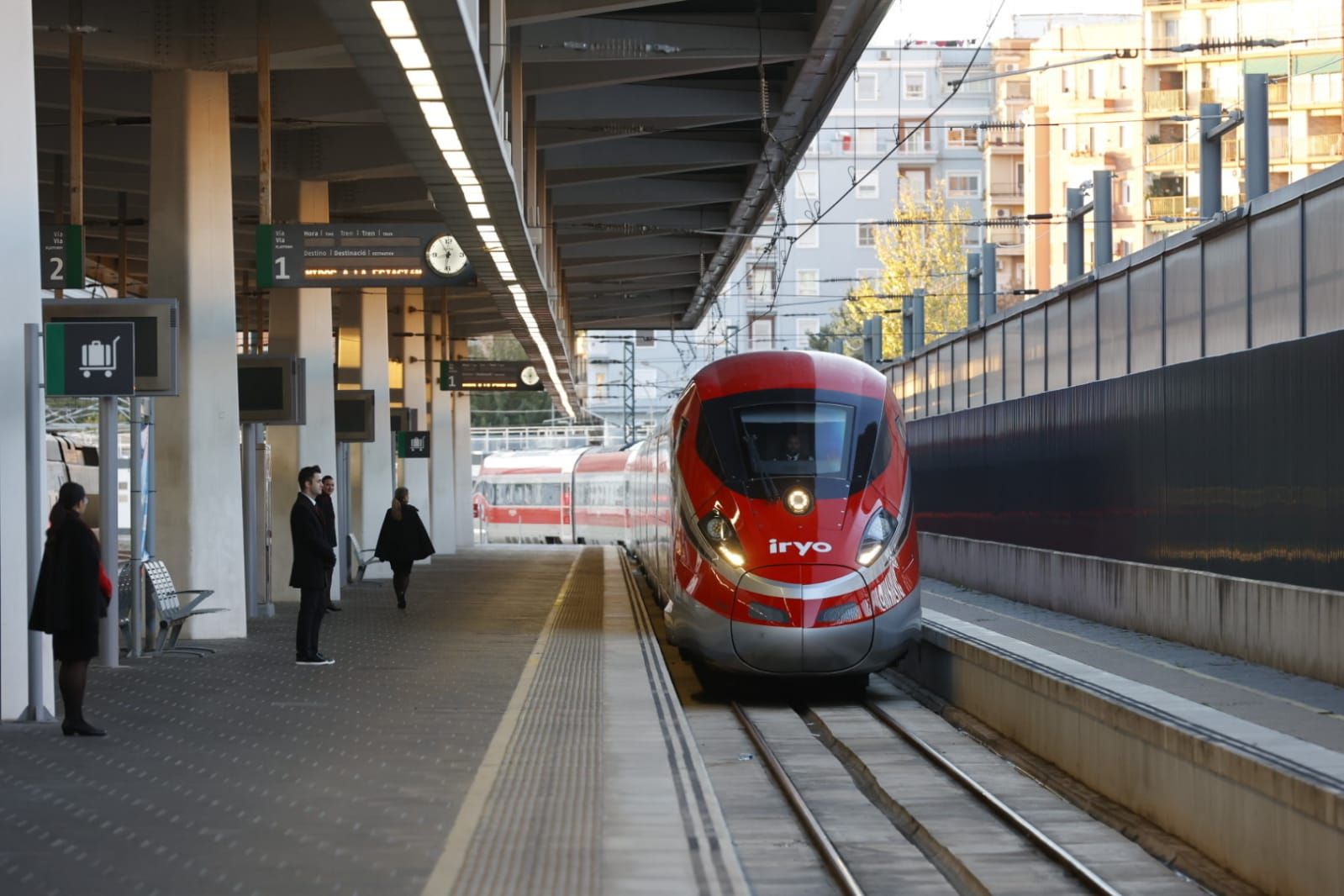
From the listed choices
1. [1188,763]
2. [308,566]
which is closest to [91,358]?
[308,566]

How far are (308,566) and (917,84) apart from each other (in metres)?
79.5

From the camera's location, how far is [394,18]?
36.9 feet

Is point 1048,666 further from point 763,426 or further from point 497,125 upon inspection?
point 497,125

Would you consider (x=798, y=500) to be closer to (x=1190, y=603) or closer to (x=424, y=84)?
(x=1190, y=603)

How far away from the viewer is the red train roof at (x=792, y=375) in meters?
16.9

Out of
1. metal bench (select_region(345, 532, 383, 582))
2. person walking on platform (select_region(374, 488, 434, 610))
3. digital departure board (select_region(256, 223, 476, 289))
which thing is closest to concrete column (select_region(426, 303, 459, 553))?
metal bench (select_region(345, 532, 383, 582))

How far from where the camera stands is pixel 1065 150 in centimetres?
7094

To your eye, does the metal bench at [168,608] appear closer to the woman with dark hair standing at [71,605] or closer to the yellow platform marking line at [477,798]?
the yellow platform marking line at [477,798]

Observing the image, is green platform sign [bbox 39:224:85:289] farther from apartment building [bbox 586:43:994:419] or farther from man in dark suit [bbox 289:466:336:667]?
apartment building [bbox 586:43:994:419]

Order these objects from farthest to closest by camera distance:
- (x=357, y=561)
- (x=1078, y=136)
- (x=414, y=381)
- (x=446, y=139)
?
(x=1078, y=136), (x=414, y=381), (x=357, y=561), (x=446, y=139)

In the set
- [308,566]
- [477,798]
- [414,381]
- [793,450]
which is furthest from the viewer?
[414,381]

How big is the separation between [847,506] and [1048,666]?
8.52 ft

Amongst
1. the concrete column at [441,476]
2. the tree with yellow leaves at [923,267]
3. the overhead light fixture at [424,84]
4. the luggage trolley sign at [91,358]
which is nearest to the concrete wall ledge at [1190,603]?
the overhead light fixture at [424,84]

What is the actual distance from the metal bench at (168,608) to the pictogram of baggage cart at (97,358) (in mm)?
4288
